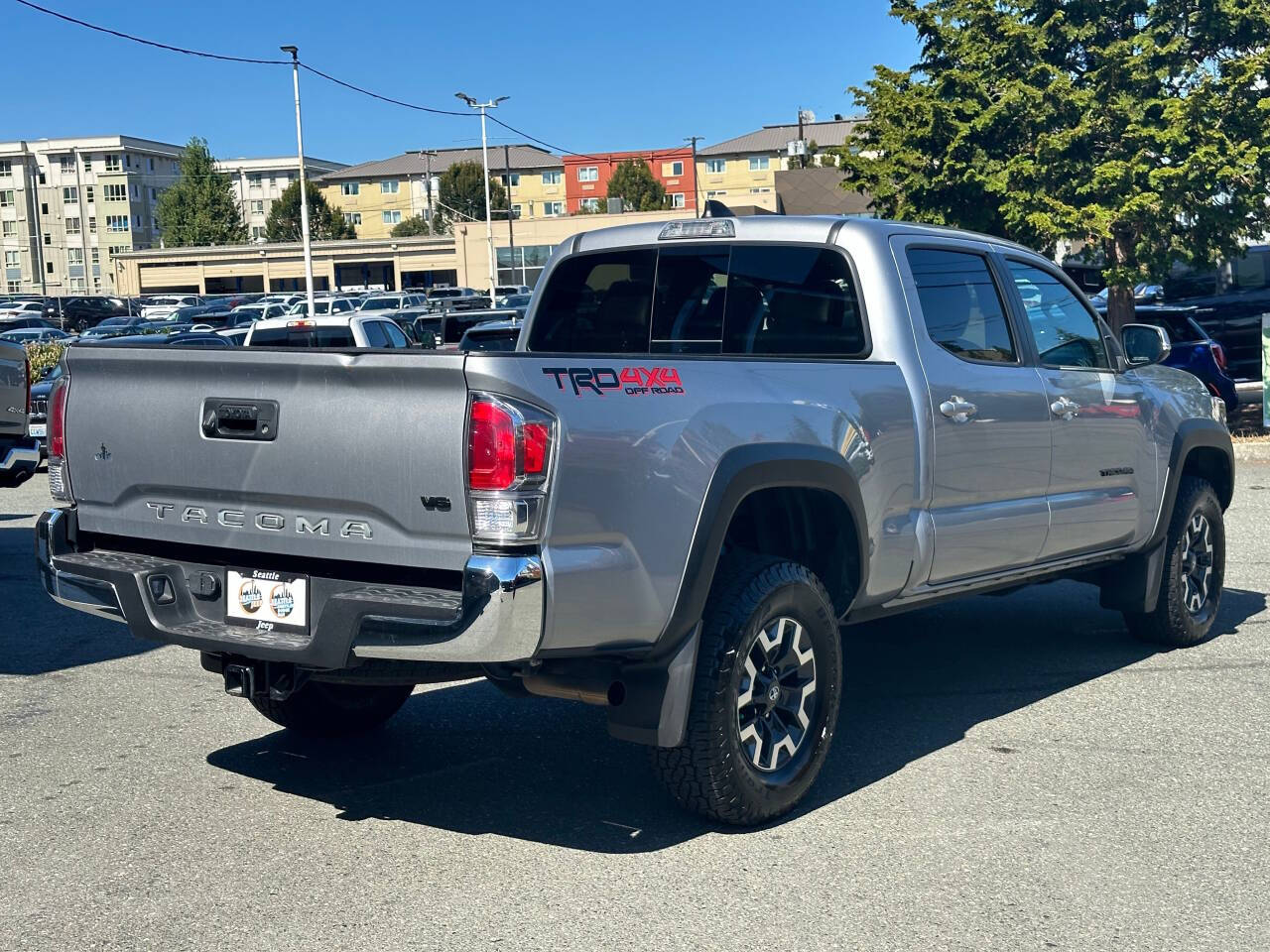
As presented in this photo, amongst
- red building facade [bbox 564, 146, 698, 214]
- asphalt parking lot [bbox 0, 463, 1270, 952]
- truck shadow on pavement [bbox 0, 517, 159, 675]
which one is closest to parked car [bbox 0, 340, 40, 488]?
truck shadow on pavement [bbox 0, 517, 159, 675]

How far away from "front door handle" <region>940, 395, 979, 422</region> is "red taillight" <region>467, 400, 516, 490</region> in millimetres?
2256

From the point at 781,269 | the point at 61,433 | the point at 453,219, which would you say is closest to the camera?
the point at 61,433

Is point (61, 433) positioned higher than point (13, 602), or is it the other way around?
point (61, 433)

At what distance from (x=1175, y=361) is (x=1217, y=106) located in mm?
3126

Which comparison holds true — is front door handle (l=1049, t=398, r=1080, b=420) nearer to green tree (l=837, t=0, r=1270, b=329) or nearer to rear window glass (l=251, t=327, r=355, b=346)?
green tree (l=837, t=0, r=1270, b=329)

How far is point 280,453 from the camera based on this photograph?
14.5 feet

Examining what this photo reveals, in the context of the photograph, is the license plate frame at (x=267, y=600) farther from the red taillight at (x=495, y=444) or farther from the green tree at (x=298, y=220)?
the green tree at (x=298, y=220)

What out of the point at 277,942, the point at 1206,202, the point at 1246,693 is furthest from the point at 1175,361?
the point at 277,942

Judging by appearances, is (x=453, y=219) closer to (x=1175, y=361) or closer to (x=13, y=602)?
(x=1175, y=361)

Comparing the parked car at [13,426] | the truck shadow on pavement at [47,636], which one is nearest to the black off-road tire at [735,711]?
the truck shadow on pavement at [47,636]

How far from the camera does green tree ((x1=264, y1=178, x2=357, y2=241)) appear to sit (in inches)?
4382

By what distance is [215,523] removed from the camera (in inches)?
180

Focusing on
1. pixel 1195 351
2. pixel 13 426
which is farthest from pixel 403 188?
pixel 13 426

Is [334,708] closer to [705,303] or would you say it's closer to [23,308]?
[705,303]
